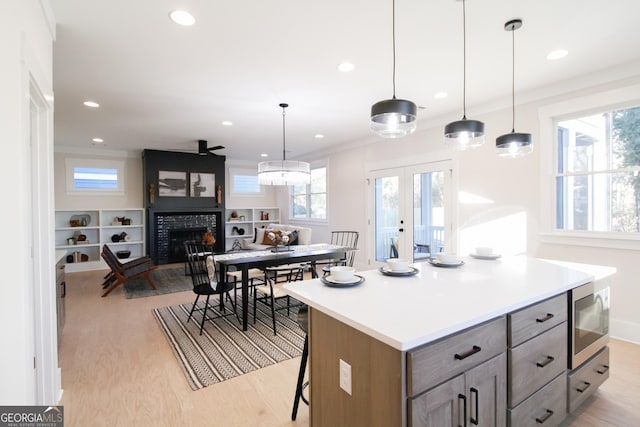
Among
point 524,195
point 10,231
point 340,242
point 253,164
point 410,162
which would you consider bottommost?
point 340,242

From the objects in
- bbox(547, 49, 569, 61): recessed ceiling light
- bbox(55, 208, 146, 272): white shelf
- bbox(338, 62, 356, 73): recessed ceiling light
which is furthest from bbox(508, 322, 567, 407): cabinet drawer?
bbox(55, 208, 146, 272): white shelf

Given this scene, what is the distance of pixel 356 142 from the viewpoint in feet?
20.6

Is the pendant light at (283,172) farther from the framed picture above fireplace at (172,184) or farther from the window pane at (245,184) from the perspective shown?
the window pane at (245,184)

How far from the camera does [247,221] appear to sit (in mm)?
8734

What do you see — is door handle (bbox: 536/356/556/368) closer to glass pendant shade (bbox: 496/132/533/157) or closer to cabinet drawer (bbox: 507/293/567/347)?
cabinet drawer (bbox: 507/293/567/347)

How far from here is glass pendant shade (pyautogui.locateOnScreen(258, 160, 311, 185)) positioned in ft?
13.9

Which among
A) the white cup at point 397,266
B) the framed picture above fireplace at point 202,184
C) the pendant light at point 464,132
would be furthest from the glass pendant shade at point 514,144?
the framed picture above fireplace at point 202,184

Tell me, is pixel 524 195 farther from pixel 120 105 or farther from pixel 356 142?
pixel 120 105

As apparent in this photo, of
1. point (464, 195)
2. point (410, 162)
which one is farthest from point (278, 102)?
point (464, 195)

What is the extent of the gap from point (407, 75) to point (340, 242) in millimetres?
4059

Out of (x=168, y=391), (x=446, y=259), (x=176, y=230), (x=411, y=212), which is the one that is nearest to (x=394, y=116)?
(x=446, y=259)

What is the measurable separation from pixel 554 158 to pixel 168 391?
4388 mm

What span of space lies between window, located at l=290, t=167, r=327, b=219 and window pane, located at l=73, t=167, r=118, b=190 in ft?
13.7

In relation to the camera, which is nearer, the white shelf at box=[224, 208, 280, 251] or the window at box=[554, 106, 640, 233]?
the window at box=[554, 106, 640, 233]
